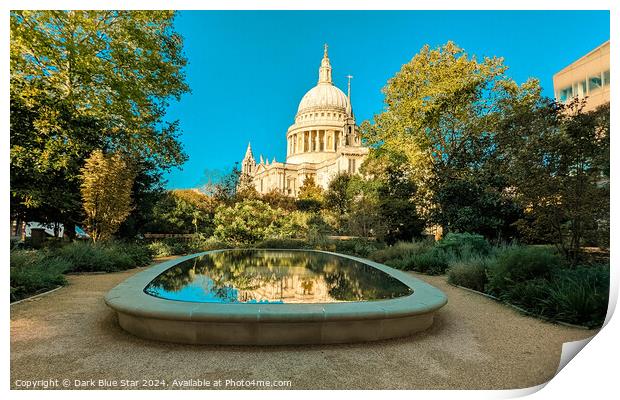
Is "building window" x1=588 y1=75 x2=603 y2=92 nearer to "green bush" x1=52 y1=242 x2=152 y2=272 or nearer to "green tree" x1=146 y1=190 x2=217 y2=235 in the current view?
"green bush" x1=52 y1=242 x2=152 y2=272

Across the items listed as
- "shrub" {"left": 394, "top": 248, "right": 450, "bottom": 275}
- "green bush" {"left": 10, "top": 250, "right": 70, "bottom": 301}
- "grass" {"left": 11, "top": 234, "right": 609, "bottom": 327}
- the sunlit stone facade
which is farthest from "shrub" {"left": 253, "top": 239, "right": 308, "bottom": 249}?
the sunlit stone facade

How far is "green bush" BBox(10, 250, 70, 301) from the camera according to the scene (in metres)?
5.73

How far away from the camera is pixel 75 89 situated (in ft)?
A: 19.9

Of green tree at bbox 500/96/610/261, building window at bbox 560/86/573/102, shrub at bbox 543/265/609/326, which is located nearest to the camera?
shrub at bbox 543/265/609/326

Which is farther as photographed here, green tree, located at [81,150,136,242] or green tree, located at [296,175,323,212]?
green tree, located at [296,175,323,212]

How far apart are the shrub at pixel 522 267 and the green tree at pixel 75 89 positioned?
7.65 meters

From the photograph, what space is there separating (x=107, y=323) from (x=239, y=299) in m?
1.61

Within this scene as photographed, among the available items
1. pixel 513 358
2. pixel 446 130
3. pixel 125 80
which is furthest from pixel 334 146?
pixel 513 358

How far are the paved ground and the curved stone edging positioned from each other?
90 mm

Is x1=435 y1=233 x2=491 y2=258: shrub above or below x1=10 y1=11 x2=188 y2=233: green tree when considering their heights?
below
